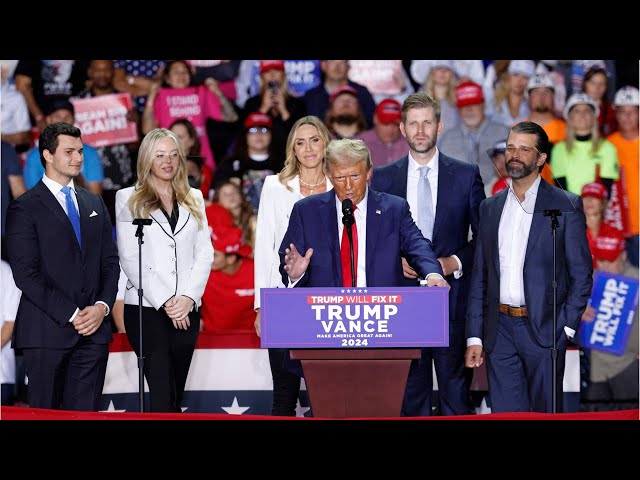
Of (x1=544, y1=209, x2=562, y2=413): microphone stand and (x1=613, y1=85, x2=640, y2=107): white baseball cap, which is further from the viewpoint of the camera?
(x1=613, y1=85, x2=640, y2=107): white baseball cap

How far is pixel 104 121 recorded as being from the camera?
24.3ft

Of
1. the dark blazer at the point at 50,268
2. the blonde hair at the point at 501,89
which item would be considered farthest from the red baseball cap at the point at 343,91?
the dark blazer at the point at 50,268

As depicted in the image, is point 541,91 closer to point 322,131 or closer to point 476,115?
point 476,115

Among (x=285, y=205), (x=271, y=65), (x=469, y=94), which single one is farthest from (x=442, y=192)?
(x=271, y=65)

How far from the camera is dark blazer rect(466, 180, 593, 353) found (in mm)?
5121

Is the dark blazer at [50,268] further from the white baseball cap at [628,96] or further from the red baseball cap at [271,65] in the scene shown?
the white baseball cap at [628,96]

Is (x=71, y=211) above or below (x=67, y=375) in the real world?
above

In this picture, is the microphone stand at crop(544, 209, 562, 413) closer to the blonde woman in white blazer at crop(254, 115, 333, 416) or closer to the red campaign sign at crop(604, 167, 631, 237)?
the blonde woman in white blazer at crop(254, 115, 333, 416)

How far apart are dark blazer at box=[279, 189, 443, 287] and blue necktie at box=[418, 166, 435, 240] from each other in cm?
67

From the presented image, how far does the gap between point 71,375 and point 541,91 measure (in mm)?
3981

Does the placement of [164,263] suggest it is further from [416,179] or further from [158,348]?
[416,179]

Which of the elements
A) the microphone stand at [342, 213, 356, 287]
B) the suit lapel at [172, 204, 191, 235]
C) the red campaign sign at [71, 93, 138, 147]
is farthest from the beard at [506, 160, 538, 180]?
the red campaign sign at [71, 93, 138, 147]

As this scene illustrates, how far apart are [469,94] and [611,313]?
1805 millimetres

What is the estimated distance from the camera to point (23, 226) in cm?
518
